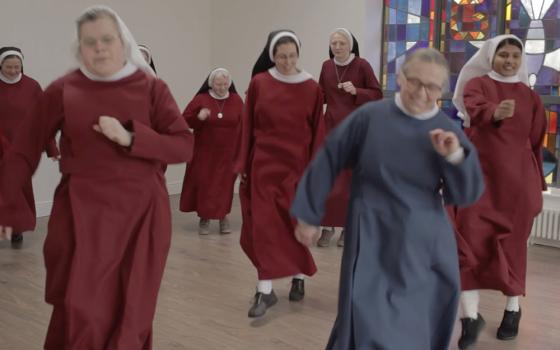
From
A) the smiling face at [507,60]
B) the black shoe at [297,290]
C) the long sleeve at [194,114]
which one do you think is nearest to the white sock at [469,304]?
the black shoe at [297,290]

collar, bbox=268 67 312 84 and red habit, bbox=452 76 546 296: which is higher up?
collar, bbox=268 67 312 84

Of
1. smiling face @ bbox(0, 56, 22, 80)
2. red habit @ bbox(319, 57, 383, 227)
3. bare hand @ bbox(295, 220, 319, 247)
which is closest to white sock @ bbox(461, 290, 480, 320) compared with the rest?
bare hand @ bbox(295, 220, 319, 247)

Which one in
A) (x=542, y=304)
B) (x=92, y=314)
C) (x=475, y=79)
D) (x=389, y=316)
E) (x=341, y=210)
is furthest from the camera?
(x=542, y=304)

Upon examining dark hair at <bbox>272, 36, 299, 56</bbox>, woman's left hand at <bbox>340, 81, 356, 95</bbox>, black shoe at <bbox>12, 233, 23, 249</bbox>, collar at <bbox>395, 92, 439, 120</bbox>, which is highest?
dark hair at <bbox>272, 36, 299, 56</bbox>

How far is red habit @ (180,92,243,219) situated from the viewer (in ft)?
22.6

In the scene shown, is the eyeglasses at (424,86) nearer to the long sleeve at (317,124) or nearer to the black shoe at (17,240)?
the long sleeve at (317,124)

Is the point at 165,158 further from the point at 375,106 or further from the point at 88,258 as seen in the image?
the point at 375,106

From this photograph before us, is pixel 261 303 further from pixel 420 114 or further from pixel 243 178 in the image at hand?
pixel 420 114

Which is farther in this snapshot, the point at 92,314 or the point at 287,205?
the point at 287,205

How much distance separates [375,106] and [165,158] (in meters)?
0.87

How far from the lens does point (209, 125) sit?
6898 millimetres

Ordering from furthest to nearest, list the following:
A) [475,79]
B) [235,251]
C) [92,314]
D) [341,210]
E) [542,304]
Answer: [235,251], [542,304], [341,210], [475,79], [92,314]

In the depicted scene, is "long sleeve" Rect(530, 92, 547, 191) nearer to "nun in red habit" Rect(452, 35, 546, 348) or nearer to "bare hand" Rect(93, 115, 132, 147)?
"nun in red habit" Rect(452, 35, 546, 348)

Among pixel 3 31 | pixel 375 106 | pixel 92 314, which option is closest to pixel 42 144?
pixel 92 314
